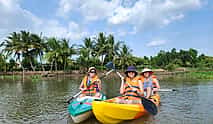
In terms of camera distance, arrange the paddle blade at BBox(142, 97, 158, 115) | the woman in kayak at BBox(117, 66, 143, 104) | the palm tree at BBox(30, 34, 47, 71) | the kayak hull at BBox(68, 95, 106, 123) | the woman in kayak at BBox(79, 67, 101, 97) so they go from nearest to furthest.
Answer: the kayak hull at BBox(68, 95, 106, 123)
the paddle blade at BBox(142, 97, 158, 115)
the woman in kayak at BBox(117, 66, 143, 104)
the woman in kayak at BBox(79, 67, 101, 97)
the palm tree at BBox(30, 34, 47, 71)

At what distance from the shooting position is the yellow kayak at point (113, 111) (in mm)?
5770

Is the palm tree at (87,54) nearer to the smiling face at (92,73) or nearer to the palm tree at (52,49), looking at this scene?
the palm tree at (52,49)

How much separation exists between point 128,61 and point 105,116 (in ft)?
111

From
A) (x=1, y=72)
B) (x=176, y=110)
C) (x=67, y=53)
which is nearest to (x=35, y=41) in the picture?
(x=67, y=53)

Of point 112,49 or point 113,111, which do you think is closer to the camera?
point 113,111

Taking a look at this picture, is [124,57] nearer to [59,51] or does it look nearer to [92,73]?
[59,51]

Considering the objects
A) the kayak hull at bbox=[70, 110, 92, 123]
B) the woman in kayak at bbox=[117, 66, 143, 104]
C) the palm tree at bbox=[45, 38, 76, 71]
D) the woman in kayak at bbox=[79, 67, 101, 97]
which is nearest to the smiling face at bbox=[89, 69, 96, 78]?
the woman in kayak at bbox=[79, 67, 101, 97]

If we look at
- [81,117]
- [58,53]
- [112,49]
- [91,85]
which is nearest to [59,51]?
[58,53]

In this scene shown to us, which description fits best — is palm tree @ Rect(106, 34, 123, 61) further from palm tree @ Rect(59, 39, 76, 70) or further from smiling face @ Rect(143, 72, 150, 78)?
smiling face @ Rect(143, 72, 150, 78)

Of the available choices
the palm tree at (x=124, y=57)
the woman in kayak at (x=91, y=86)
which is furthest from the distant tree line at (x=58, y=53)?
the woman in kayak at (x=91, y=86)

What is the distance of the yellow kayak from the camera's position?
5770 millimetres

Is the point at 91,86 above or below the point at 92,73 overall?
below

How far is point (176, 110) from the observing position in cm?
820

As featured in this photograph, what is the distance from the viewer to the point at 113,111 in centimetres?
584
